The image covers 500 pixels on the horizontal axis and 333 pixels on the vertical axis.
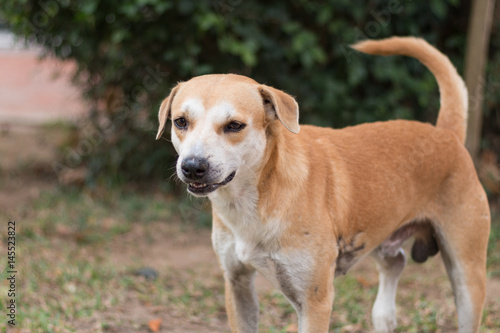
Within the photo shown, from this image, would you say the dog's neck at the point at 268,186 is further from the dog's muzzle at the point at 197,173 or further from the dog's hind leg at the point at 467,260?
the dog's hind leg at the point at 467,260

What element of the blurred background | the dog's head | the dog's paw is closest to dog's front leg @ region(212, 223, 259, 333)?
the dog's head

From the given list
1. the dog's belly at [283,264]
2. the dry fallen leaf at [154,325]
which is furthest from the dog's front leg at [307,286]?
the dry fallen leaf at [154,325]

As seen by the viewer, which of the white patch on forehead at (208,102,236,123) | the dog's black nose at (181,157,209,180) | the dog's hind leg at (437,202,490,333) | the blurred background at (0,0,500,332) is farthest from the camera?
the blurred background at (0,0,500,332)

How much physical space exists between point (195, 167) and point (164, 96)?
348 centimetres

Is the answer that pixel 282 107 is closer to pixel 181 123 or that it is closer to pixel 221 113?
pixel 221 113

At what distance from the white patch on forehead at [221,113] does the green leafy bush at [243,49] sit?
9.13 feet

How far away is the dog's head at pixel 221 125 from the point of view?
8.52ft

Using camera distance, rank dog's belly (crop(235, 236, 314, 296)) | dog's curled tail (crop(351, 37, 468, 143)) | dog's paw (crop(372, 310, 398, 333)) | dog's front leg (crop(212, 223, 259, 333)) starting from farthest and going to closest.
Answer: dog's paw (crop(372, 310, 398, 333)) < dog's curled tail (crop(351, 37, 468, 143)) < dog's front leg (crop(212, 223, 259, 333)) < dog's belly (crop(235, 236, 314, 296))

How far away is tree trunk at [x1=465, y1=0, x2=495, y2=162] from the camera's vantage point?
224 inches

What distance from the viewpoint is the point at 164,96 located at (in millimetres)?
5914

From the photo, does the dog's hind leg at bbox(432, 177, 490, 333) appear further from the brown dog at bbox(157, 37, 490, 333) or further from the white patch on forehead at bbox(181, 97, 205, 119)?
the white patch on forehead at bbox(181, 97, 205, 119)

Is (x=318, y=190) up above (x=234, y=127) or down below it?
below

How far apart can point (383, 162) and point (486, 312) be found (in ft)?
5.12

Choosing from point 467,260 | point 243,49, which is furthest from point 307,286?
point 243,49
